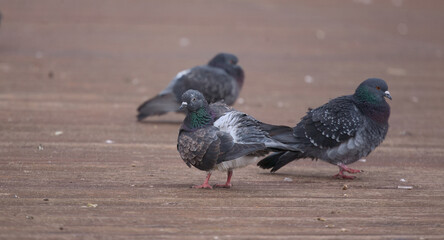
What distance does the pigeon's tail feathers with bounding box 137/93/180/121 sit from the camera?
990cm

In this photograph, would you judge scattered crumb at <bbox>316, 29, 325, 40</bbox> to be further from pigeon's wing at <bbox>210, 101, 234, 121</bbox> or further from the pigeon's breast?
pigeon's wing at <bbox>210, 101, 234, 121</bbox>

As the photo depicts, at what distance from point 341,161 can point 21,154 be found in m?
3.20

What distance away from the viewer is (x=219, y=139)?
642 cm

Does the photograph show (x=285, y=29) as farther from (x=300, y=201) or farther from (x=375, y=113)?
(x=300, y=201)

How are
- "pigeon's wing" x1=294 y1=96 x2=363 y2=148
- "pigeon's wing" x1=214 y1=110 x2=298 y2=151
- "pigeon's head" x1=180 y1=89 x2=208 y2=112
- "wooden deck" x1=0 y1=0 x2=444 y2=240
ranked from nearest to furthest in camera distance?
"wooden deck" x1=0 y1=0 x2=444 y2=240
"pigeon's wing" x1=214 y1=110 x2=298 y2=151
"pigeon's head" x1=180 y1=89 x2=208 y2=112
"pigeon's wing" x1=294 y1=96 x2=363 y2=148

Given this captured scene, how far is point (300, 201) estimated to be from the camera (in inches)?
248

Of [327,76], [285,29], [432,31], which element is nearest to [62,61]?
[327,76]

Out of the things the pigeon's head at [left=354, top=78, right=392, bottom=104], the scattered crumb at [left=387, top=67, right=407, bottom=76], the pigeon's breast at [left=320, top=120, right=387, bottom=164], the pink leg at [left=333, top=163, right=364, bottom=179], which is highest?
the pigeon's head at [left=354, top=78, right=392, bottom=104]

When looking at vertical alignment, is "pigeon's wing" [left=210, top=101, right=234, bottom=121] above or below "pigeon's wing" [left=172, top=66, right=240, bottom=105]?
above

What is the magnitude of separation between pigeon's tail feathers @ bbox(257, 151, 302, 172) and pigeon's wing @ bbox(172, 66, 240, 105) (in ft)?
8.42

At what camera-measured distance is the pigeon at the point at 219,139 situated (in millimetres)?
6371

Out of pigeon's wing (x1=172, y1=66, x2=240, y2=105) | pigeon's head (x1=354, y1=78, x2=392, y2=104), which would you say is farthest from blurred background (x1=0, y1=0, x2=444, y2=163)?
pigeon's head (x1=354, y1=78, x2=392, y2=104)

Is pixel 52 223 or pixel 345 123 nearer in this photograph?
pixel 52 223

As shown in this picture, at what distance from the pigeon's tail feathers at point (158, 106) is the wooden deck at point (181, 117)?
214 mm
